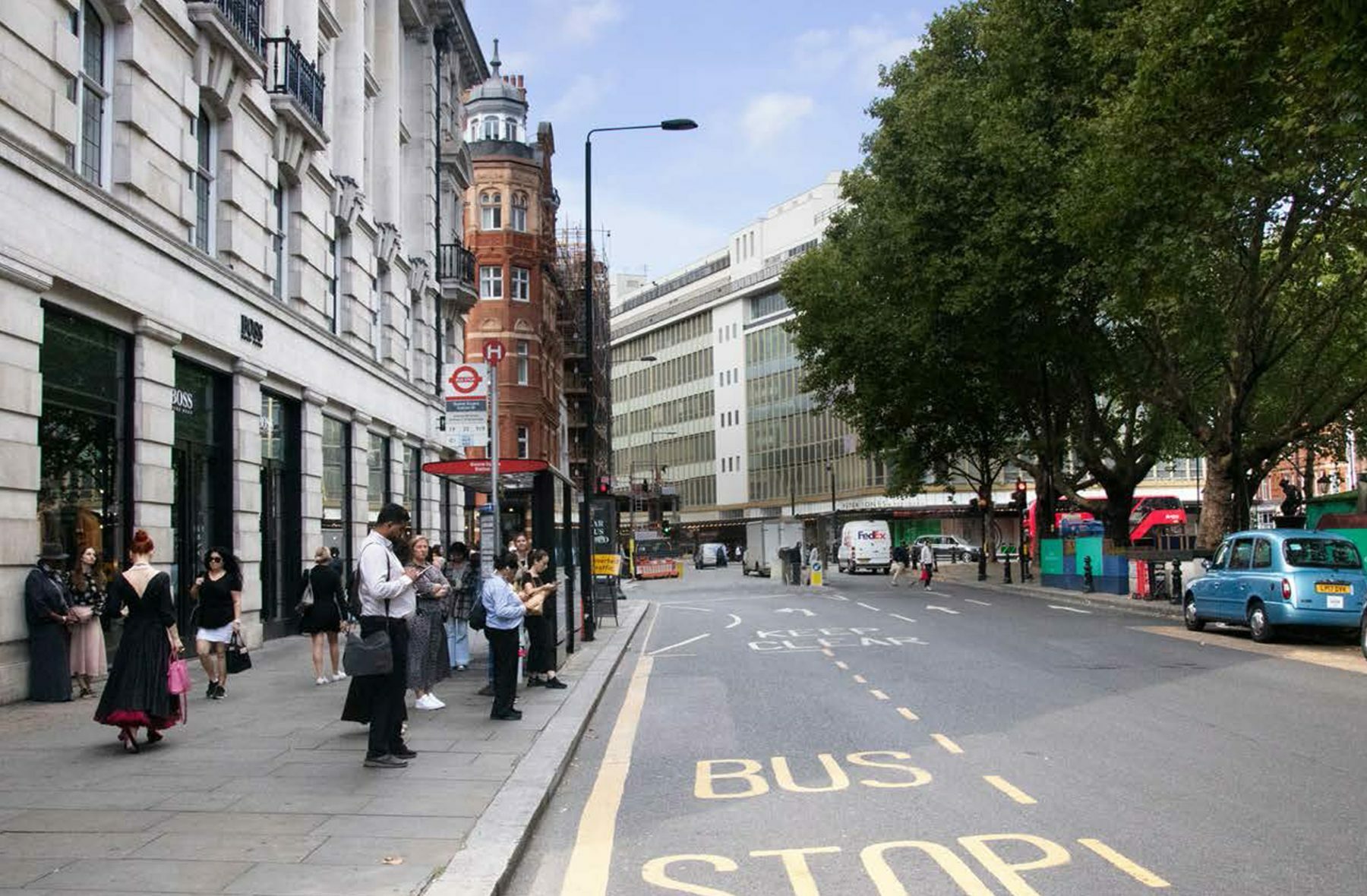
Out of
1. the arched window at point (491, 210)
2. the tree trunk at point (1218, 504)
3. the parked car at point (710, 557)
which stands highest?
the arched window at point (491, 210)

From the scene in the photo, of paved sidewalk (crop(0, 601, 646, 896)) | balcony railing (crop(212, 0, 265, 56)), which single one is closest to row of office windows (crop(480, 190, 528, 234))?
Result: balcony railing (crop(212, 0, 265, 56))

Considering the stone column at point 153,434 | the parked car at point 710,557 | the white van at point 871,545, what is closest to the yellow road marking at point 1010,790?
the stone column at point 153,434

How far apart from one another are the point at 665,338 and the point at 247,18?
101404 millimetres

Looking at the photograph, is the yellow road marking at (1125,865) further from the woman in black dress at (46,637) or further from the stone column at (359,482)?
the stone column at (359,482)

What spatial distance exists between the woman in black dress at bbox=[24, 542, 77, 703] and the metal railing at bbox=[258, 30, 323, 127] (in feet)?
35.8

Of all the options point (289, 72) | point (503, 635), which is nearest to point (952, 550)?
point (289, 72)

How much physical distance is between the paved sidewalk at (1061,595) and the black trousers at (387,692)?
21.2 metres

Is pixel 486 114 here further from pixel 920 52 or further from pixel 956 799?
pixel 956 799

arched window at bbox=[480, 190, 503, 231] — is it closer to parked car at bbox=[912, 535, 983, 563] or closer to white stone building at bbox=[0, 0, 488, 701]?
white stone building at bbox=[0, 0, 488, 701]

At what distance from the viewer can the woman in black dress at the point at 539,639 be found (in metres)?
13.9

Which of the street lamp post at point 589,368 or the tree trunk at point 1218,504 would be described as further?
the tree trunk at point 1218,504

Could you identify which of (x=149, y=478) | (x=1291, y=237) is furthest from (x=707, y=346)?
(x=149, y=478)

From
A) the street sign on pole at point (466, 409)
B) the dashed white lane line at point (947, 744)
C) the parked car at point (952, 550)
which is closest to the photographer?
the dashed white lane line at point (947, 744)

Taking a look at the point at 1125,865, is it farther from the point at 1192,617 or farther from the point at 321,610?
the point at 1192,617
